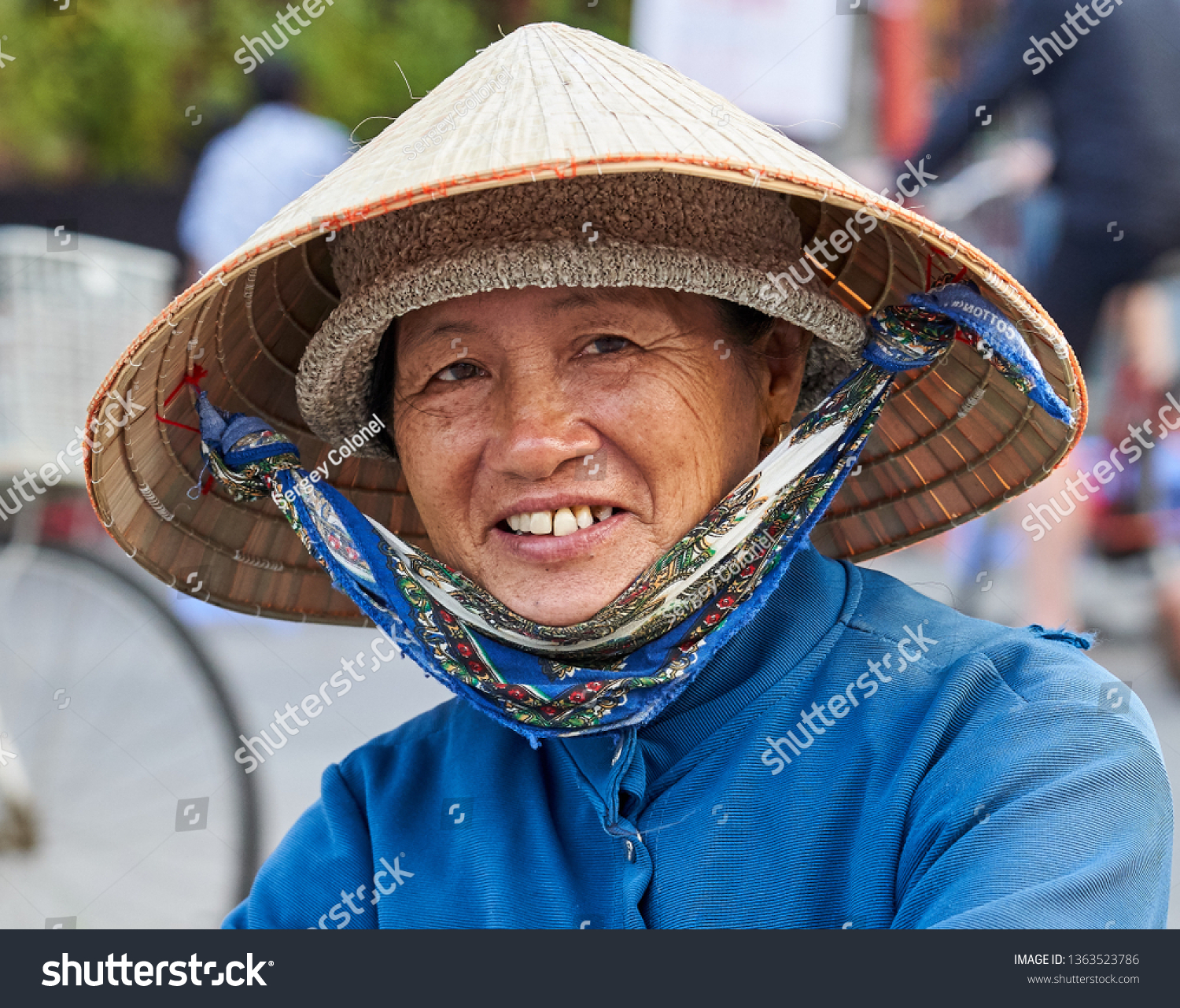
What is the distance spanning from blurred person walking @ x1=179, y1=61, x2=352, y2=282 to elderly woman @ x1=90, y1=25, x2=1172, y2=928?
384cm

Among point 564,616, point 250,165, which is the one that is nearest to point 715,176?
point 564,616

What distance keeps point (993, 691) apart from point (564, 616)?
1.72ft

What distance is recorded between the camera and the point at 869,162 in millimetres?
7211

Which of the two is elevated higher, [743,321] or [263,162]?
[263,162]

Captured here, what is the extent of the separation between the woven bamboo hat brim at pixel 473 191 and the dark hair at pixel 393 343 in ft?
0.30

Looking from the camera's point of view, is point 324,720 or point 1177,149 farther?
point 324,720

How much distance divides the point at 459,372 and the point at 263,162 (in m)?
4.25

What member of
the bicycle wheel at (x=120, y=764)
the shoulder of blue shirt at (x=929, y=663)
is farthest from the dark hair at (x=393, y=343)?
the bicycle wheel at (x=120, y=764)

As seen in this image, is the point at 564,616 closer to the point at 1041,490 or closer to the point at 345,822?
the point at 345,822

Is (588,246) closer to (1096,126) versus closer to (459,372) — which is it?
(459,372)

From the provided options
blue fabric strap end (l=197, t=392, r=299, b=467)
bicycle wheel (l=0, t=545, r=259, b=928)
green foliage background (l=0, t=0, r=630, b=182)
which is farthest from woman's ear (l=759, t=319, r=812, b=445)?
green foliage background (l=0, t=0, r=630, b=182)

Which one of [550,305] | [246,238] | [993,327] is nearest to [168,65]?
[246,238]

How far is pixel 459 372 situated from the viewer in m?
1.78

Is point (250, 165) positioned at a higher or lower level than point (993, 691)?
higher
